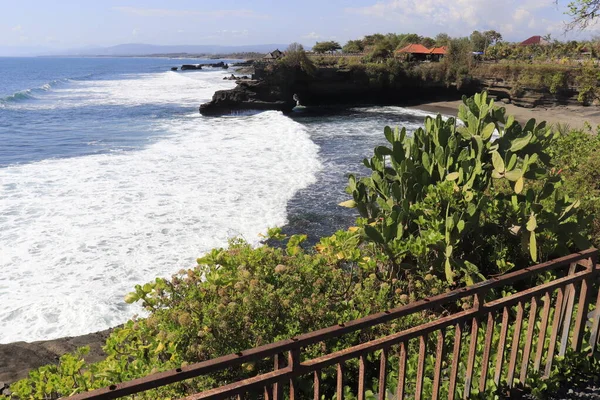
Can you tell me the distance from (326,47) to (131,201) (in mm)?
52596

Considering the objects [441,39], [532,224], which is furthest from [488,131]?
[441,39]

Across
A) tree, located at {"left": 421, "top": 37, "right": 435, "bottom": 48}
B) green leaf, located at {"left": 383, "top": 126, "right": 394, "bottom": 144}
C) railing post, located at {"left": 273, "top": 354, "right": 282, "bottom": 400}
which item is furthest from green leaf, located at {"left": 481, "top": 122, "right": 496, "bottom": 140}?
tree, located at {"left": 421, "top": 37, "right": 435, "bottom": 48}

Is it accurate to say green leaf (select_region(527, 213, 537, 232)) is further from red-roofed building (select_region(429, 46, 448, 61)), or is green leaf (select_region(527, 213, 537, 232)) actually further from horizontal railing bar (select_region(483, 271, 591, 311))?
red-roofed building (select_region(429, 46, 448, 61))

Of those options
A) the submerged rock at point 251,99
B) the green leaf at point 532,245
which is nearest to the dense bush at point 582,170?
the green leaf at point 532,245

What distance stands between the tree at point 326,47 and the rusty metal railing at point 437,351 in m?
59.4

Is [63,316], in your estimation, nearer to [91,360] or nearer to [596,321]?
[91,360]

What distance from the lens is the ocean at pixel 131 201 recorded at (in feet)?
24.1

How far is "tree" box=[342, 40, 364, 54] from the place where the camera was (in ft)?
211

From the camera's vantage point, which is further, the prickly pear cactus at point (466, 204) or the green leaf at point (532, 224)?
the prickly pear cactus at point (466, 204)

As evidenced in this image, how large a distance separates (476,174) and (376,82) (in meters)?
38.2

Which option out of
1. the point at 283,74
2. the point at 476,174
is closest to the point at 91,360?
the point at 476,174

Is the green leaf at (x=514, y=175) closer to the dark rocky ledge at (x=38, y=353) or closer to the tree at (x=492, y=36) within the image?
the dark rocky ledge at (x=38, y=353)

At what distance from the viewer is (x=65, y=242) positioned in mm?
9188

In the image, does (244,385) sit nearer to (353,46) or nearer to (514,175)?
(514,175)
